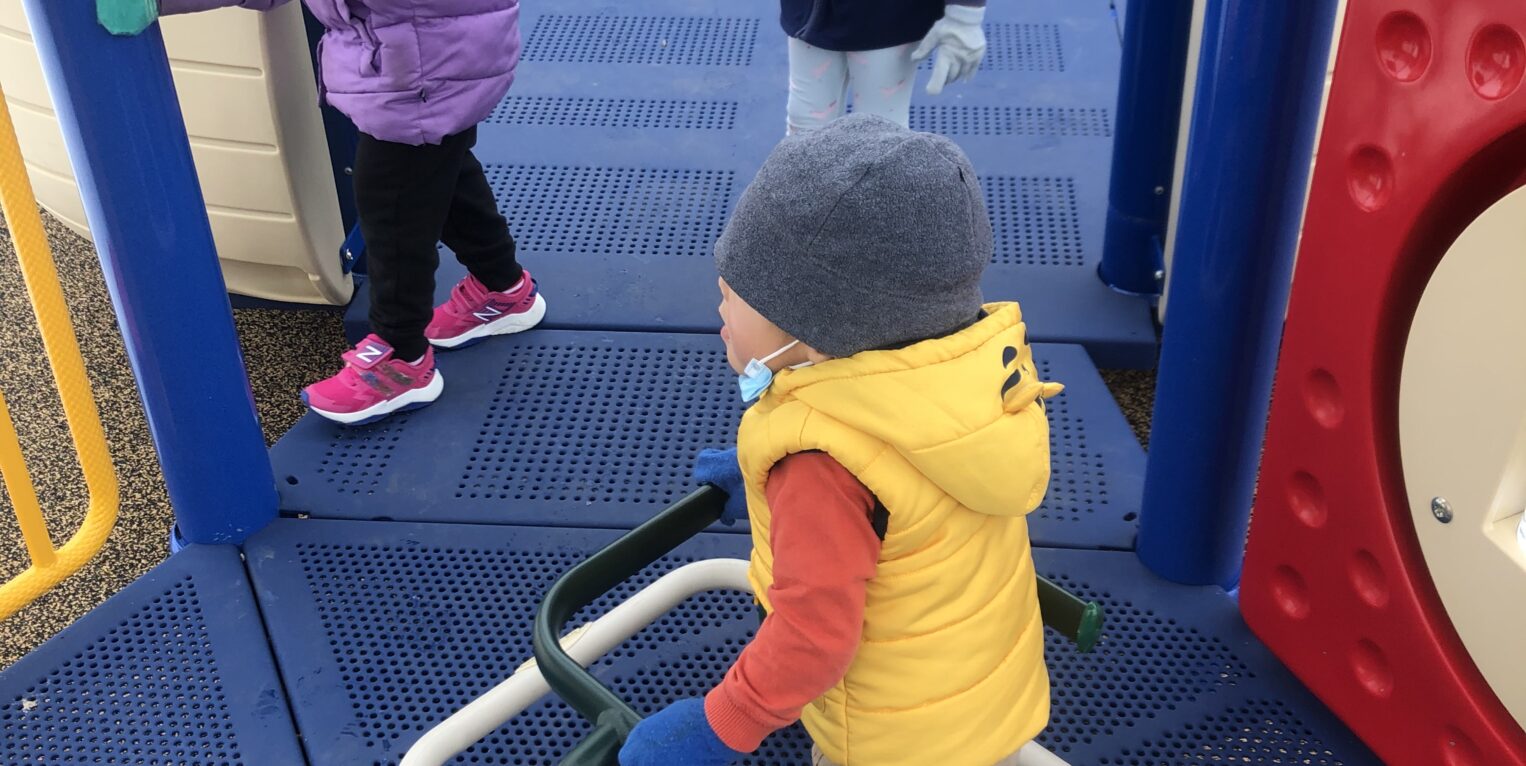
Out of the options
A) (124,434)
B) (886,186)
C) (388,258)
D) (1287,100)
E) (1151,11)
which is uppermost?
(886,186)

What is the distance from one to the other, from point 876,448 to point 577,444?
1057 millimetres

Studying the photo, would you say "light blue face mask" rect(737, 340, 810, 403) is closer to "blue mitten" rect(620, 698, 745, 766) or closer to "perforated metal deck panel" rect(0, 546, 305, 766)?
"blue mitten" rect(620, 698, 745, 766)

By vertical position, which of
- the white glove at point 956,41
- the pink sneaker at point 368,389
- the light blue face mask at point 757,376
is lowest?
the pink sneaker at point 368,389

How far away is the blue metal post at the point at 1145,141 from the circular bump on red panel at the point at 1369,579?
3.15 ft

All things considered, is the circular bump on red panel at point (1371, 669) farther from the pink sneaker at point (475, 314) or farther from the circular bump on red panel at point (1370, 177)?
the pink sneaker at point (475, 314)

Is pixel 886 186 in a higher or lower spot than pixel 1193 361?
higher

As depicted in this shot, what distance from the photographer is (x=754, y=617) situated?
6.23 feet

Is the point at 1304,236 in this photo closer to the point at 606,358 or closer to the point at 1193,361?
the point at 1193,361

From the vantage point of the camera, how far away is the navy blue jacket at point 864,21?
88.7 inches

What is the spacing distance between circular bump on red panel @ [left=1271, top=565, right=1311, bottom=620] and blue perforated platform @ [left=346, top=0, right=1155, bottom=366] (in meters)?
0.75

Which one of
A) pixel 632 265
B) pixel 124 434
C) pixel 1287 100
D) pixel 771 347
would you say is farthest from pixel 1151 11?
pixel 124 434

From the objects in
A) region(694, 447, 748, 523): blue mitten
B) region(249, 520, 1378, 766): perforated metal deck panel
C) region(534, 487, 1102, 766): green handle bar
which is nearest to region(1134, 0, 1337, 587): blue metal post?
region(249, 520, 1378, 766): perforated metal deck panel

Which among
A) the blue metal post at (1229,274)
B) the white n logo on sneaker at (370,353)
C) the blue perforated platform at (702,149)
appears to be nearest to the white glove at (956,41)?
the blue perforated platform at (702,149)

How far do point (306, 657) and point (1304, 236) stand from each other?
53.0 inches
